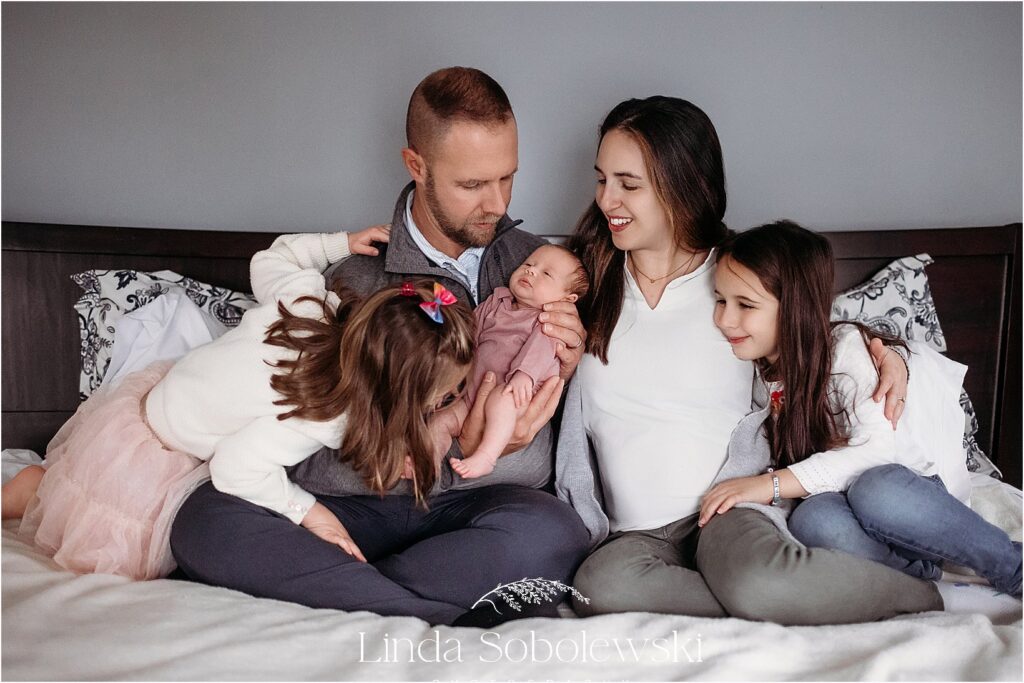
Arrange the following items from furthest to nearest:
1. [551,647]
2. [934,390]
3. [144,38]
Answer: [144,38] < [934,390] < [551,647]

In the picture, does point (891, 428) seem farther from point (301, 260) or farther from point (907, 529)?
point (301, 260)

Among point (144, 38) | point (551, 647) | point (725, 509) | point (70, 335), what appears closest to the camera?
point (551, 647)

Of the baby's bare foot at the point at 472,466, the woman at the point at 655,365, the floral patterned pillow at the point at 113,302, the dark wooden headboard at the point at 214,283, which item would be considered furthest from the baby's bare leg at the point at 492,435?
the dark wooden headboard at the point at 214,283

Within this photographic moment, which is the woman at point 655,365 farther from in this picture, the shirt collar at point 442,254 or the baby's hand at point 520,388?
the shirt collar at point 442,254

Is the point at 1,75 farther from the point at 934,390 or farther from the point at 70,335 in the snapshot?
the point at 934,390

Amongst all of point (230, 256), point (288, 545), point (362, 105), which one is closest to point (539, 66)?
point (362, 105)

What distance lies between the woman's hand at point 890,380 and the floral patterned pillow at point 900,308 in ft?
1.42

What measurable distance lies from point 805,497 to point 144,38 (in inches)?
87.5

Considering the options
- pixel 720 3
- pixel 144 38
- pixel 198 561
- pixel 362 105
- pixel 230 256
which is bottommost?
pixel 198 561

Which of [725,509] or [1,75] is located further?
[1,75]

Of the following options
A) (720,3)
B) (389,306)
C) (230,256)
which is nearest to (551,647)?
(389,306)

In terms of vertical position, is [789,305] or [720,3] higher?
[720,3]

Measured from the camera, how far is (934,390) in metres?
1.72

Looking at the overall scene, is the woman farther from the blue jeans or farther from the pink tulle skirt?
the pink tulle skirt
